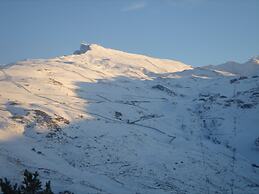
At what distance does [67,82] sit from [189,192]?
3879cm

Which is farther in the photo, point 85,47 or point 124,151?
point 85,47

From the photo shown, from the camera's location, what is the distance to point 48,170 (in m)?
38.2

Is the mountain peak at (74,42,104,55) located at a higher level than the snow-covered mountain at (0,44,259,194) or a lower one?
higher

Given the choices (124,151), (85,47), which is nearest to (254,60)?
(85,47)

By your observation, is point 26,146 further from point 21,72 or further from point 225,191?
point 21,72

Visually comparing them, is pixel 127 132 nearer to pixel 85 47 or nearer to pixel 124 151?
pixel 124 151

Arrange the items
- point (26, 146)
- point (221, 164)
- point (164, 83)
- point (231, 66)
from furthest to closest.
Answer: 1. point (231, 66)
2. point (164, 83)
3. point (221, 164)
4. point (26, 146)

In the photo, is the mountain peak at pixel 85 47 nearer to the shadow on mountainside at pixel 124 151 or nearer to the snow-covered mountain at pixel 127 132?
the snow-covered mountain at pixel 127 132

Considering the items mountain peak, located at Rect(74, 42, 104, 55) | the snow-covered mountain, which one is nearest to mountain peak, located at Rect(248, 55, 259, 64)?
the snow-covered mountain

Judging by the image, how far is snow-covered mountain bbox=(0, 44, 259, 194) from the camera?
3966cm

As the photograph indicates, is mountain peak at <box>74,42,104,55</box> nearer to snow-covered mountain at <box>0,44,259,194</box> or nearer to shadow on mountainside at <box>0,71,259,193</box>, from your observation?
snow-covered mountain at <box>0,44,259,194</box>

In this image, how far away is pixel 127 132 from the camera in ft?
168

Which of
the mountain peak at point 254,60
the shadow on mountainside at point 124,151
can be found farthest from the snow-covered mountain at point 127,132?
the mountain peak at point 254,60

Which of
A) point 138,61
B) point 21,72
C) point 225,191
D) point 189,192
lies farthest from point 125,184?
point 138,61
